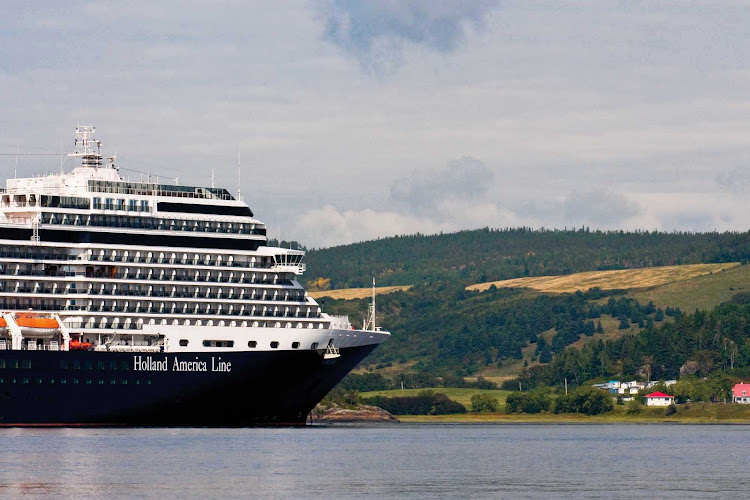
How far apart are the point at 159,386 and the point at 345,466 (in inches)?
1306

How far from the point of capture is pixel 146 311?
121250 millimetres

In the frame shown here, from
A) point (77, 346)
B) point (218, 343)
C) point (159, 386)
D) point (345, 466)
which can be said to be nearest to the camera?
point (345, 466)

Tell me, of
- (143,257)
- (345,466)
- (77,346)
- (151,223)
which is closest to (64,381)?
(77,346)

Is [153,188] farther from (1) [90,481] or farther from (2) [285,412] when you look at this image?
(1) [90,481]

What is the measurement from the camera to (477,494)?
7300cm

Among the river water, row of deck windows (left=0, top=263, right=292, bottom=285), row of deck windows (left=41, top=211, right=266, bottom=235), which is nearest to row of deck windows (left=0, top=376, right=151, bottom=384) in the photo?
the river water

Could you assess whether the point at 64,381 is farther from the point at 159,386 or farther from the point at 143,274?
the point at 143,274

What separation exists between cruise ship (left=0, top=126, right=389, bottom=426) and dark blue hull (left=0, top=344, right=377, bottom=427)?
10cm

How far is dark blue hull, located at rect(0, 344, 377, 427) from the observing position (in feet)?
381

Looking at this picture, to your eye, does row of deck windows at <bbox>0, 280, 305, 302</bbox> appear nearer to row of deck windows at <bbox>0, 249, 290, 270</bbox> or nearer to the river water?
row of deck windows at <bbox>0, 249, 290, 270</bbox>

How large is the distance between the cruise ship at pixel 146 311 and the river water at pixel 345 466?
259 cm

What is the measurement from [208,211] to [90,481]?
49.2 metres

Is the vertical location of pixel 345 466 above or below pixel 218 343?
below

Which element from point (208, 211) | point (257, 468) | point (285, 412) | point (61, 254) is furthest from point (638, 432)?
point (257, 468)
